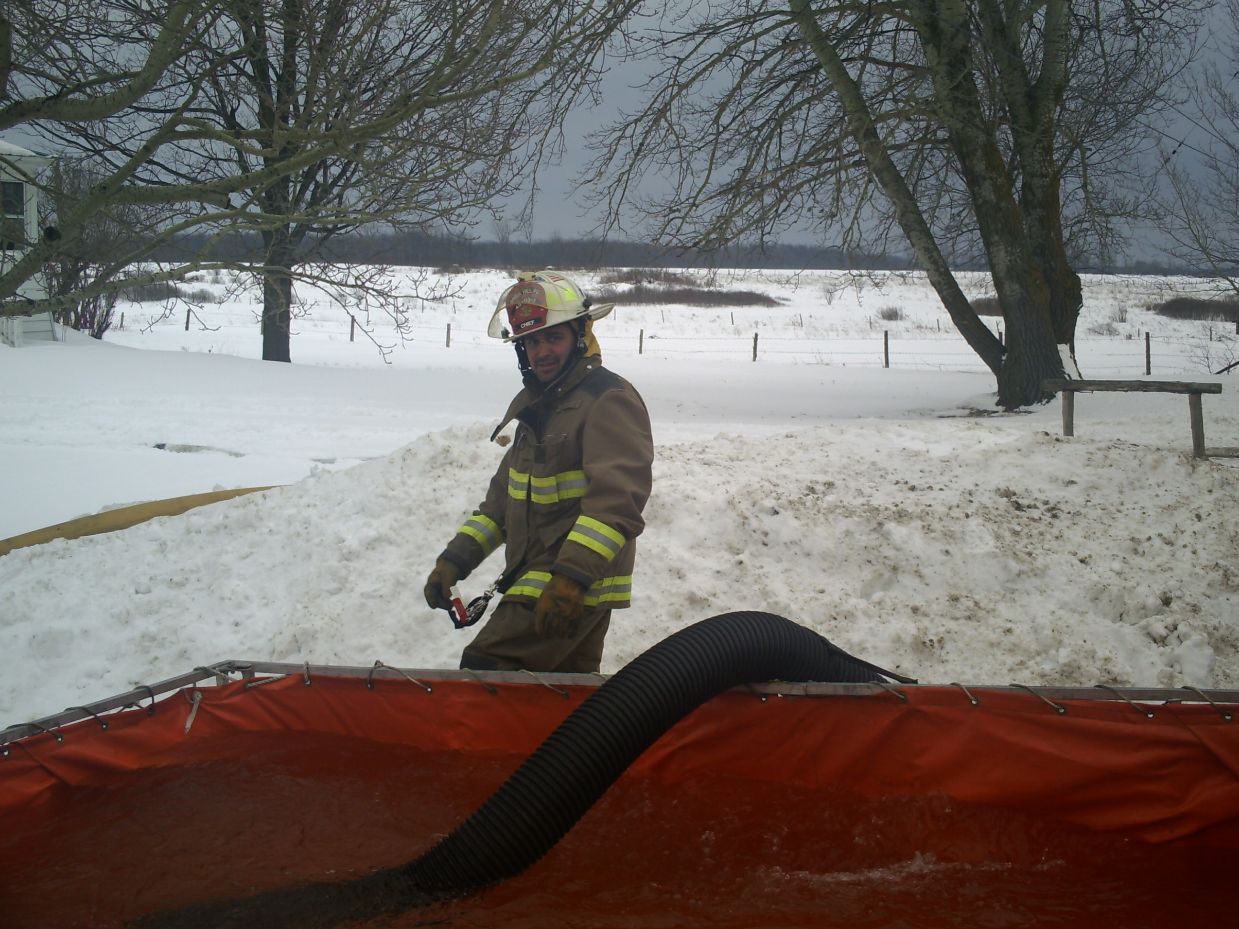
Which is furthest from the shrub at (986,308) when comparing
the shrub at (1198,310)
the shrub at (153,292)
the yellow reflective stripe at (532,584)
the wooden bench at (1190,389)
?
the yellow reflective stripe at (532,584)

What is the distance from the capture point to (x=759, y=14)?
39.8ft

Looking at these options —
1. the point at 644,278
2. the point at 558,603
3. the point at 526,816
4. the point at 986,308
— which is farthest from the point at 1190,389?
the point at 644,278

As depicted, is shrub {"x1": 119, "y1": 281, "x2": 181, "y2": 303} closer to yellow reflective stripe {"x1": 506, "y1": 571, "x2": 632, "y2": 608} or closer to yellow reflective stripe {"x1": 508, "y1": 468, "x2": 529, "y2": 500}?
yellow reflective stripe {"x1": 508, "y1": 468, "x2": 529, "y2": 500}

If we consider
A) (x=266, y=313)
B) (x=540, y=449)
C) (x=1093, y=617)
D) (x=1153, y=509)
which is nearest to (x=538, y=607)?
(x=540, y=449)

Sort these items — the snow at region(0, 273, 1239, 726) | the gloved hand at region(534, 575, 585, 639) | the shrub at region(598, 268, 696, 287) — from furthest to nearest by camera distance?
the shrub at region(598, 268, 696, 287), the snow at region(0, 273, 1239, 726), the gloved hand at region(534, 575, 585, 639)

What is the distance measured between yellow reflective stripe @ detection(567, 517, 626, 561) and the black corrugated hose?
0.35 m

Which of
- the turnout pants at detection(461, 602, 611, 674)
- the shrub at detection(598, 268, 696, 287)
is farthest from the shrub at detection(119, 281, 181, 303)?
the shrub at detection(598, 268, 696, 287)

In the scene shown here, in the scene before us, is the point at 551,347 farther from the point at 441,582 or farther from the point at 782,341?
the point at 782,341

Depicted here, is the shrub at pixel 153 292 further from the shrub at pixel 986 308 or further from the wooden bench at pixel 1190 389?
the shrub at pixel 986 308

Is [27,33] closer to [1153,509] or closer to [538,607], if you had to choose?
[538,607]

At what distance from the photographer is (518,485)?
11.3 ft

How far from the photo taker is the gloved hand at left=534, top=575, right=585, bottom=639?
2.97m

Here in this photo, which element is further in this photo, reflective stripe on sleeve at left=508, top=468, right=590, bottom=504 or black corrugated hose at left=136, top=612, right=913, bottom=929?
reflective stripe on sleeve at left=508, top=468, right=590, bottom=504

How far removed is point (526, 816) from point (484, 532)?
4.13ft
